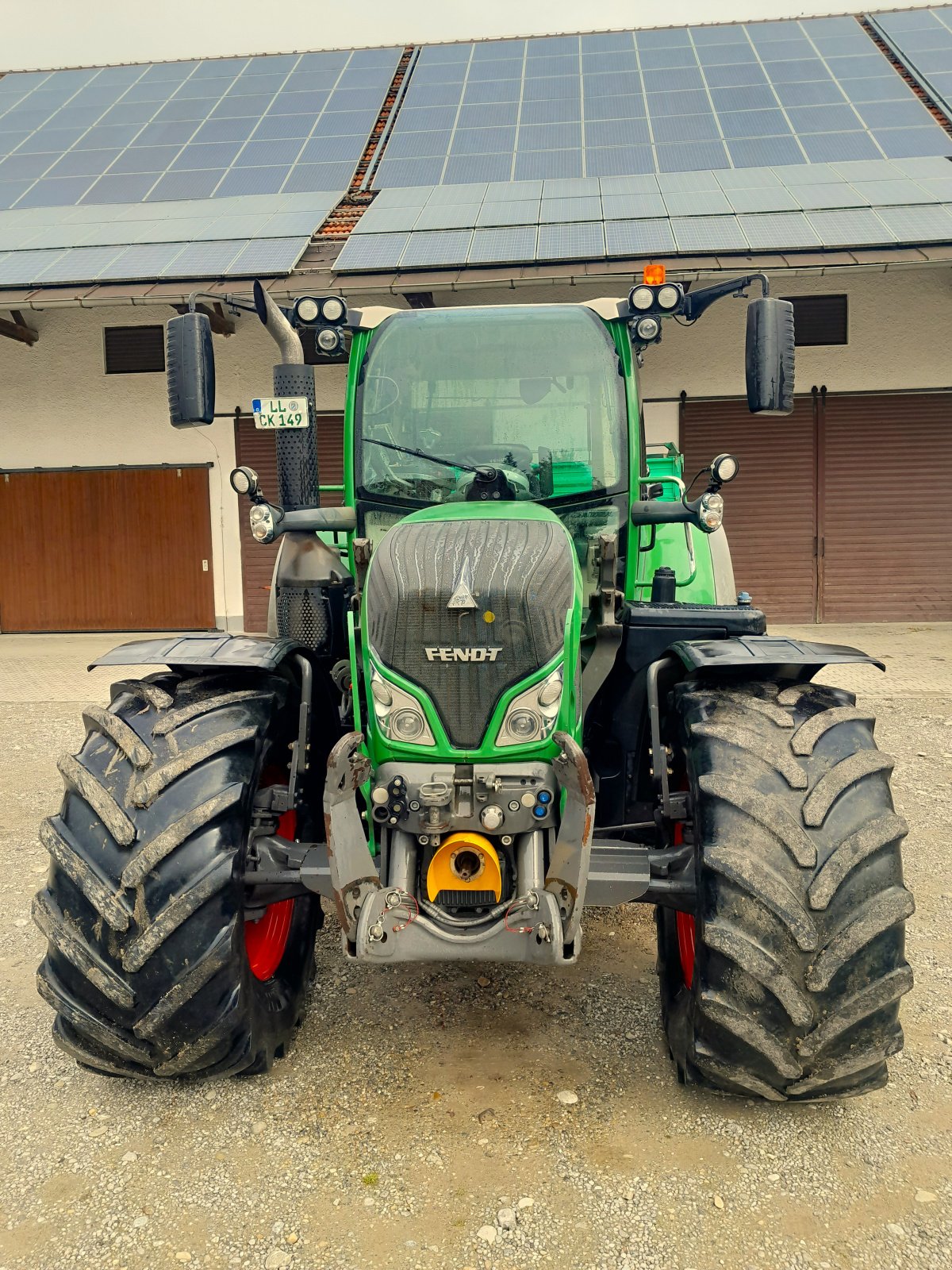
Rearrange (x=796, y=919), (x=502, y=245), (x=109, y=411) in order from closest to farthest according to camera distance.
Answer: (x=796, y=919) → (x=502, y=245) → (x=109, y=411)

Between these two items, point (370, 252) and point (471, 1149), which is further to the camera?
point (370, 252)

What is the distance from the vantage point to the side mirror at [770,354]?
3.42 m

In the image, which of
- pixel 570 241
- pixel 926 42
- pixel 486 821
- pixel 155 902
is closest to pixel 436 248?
pixel 570 241

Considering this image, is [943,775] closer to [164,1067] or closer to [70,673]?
[164,1067]

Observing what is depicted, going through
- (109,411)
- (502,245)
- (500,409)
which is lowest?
(500,409)

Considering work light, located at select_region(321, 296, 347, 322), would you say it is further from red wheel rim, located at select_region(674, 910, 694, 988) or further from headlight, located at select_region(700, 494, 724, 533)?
red wheel rim, located at select_region(674, 910, 694, 988)

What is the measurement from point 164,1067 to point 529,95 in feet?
45.9

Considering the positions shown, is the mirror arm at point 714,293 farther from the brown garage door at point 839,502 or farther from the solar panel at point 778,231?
the brown garage door at point 839,502

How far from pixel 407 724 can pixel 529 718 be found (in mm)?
346

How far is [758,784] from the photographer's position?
266 cm

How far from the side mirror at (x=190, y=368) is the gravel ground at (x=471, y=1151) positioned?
217 centimetres

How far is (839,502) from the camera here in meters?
11.9

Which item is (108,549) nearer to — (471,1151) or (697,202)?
(697,202)

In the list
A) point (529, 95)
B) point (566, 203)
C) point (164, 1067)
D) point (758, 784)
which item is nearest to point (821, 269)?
point (566, 203)
